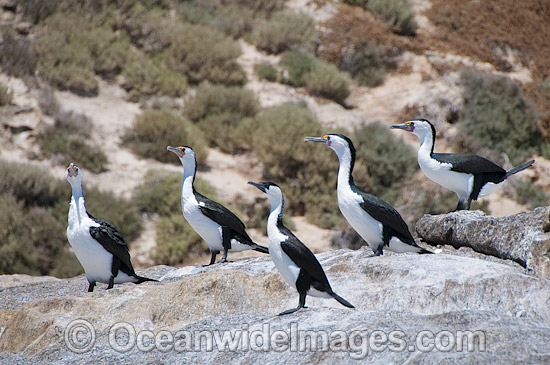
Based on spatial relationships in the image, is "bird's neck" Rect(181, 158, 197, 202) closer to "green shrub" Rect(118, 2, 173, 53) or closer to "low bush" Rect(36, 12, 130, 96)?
"low bush" Rect(36, 12, 130, 96)

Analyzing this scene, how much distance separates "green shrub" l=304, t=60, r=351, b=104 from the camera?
61.1 feet

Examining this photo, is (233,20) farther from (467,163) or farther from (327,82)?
(467,163)

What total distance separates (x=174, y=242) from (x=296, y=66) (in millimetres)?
8775

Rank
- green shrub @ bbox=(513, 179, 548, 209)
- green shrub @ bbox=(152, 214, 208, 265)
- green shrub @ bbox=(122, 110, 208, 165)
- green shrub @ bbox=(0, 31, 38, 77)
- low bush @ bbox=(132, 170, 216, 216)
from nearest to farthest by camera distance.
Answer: green shrub @ bbox=(152, 214, 208, 265) → low bush @ bbox=(132, 170, 216, 216) → green shrub @ bbox=(513, 179, 548, 209) → green shrub @ bbox=(122, 110, 208, 165) → green shrub @ bbox=(0, 31, 38, 77)

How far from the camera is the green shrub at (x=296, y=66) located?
19.2 metres

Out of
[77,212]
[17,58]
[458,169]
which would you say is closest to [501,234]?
[458,169]

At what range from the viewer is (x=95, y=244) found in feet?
20.2

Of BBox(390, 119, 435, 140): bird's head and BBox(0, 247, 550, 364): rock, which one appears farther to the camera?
BBox(390, 119, 435, 140): bird's head

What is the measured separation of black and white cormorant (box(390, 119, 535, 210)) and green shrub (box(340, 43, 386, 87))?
12548 millimetres

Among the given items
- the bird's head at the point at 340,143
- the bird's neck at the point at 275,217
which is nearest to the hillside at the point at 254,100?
the bird's head at the point at 340,143

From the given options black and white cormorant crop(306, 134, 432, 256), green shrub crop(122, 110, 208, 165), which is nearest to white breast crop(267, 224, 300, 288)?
black and white cormorant crop(306, 134, 432, 256)

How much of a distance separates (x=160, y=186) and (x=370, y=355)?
1072 centimetres

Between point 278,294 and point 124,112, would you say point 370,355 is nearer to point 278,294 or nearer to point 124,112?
point 278,294

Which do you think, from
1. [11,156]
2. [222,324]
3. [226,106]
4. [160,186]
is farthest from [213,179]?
[222,324]
